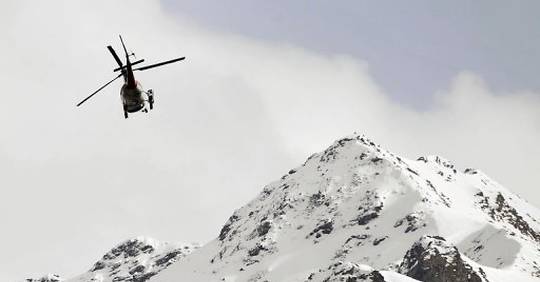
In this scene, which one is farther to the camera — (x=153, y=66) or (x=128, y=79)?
(x=128, y=79)

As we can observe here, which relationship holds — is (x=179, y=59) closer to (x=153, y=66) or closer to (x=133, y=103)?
(x=153, y=66)

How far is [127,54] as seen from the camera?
2144 inches

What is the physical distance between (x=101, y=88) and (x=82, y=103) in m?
1.64

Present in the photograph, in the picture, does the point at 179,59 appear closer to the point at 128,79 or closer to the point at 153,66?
the point at 153,66

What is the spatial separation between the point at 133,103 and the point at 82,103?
4.53 meters

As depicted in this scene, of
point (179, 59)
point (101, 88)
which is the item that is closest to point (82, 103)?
point (101, 88)

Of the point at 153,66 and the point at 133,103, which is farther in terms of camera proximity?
the point at 133,103

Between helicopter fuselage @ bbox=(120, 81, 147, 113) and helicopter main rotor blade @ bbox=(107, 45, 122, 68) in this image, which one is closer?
helicopter main rotor blade @ bbox=(107, 45, 122, 68)

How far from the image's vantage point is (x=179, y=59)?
173 feet

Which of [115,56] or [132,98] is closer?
[115,56]

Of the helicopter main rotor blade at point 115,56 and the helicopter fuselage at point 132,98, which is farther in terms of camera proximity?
the helicopter fuselage at point 132,98

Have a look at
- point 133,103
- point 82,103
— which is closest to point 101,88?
point 82,103

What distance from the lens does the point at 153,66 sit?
173 feet

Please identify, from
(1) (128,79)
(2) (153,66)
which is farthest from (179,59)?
(1) (128,79)
